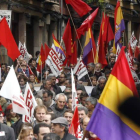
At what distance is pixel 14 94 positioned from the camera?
9.29 meters

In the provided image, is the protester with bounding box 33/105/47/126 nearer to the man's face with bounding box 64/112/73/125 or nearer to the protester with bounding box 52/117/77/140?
the man's face with bounding box 64/112/73/125

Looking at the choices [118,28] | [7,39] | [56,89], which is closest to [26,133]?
[56,89]

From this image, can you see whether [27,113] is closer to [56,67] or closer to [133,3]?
[56,67]

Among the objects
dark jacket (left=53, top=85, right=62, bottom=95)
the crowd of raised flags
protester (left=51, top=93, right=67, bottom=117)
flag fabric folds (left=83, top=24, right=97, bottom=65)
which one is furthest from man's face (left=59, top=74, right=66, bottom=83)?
protester (left=51, top=93, right=67, bottom=117)

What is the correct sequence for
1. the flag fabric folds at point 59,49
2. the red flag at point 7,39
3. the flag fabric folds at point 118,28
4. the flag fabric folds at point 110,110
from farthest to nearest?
the flag fabric folds at point 118,28
the flag fabric folds at point 59,49
the red flag at point 7,39
the flag fabric folds at point 110,110

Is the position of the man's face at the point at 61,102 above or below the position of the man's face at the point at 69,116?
above

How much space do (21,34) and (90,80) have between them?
551 inches

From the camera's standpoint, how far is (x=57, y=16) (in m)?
32.2

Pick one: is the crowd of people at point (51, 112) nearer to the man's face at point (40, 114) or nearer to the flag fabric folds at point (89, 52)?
the man's face at point (40, 114)

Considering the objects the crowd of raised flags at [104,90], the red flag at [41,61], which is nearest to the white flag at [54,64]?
the crowd of raised flags at [104,90]

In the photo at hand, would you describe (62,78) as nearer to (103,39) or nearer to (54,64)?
(54,64)

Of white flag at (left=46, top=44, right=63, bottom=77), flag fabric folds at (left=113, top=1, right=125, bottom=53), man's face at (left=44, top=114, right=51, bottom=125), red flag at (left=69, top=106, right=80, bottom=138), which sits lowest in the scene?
red flag at (left=69, top=106, right=80, bottom=138)

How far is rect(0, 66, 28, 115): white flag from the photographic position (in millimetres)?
8852

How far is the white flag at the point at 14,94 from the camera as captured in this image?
29.0 feet
